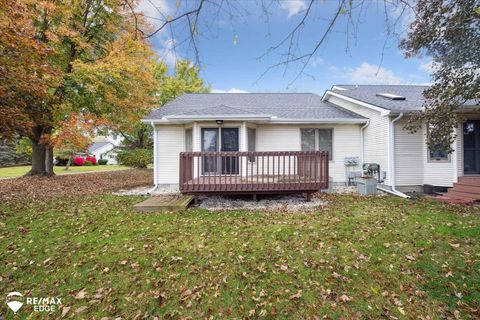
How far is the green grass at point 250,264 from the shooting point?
2713 millimetres

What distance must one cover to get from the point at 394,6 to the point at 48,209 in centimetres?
856

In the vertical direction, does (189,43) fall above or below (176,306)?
above

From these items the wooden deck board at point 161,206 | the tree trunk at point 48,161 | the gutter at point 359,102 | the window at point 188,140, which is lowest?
the wooden deck board at point 161,206

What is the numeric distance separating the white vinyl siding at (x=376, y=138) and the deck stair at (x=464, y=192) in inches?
72.8

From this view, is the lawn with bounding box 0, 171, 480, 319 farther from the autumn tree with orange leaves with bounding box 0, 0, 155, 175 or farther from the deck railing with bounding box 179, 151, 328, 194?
the autumn tree with orange leaves with bounding box 0, 0, 155, 175

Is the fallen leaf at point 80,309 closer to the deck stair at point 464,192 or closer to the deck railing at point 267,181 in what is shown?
the deck railing at point 267,181

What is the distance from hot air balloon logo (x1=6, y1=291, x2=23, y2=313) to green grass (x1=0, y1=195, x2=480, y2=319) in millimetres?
77

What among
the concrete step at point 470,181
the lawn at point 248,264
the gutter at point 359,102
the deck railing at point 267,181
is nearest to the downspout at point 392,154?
the gutter at point 359,102

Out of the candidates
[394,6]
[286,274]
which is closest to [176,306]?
[286,274]

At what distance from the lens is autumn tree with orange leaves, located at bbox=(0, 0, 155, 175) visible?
29.2 feet

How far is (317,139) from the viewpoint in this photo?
10141 mm

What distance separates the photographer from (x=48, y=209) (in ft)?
21.1

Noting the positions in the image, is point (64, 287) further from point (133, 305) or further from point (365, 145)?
point (365, 145)

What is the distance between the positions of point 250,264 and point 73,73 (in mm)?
13360
